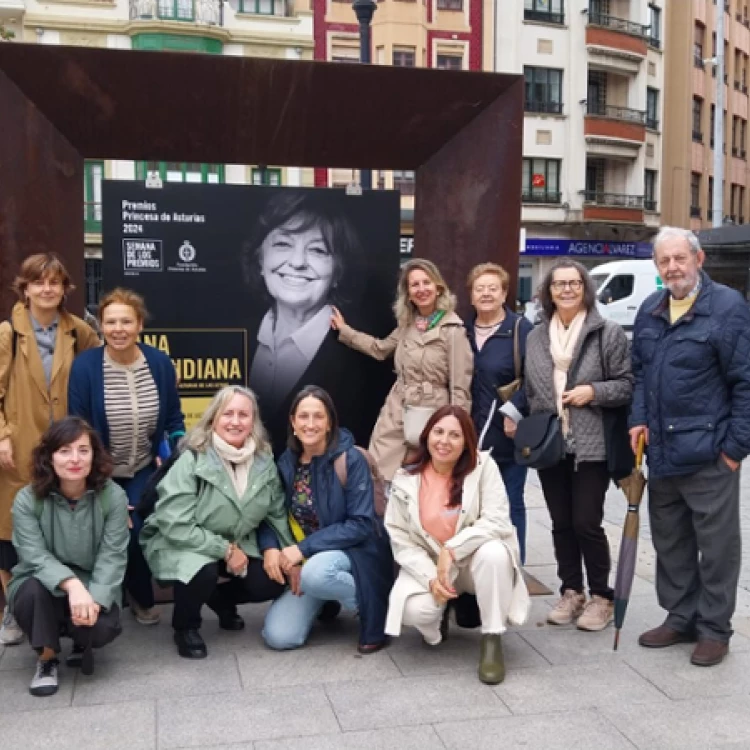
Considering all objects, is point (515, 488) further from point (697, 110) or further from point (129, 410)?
point (697, 110)

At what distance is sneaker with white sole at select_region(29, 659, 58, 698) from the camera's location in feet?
13.9

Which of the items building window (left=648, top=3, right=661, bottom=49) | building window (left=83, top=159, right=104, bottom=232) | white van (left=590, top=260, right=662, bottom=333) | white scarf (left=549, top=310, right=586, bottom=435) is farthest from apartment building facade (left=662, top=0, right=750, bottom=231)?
white scarf (left=549, top=310, right=586, bottom=435)

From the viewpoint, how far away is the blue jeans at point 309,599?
184 inches

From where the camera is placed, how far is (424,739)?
3.78 m

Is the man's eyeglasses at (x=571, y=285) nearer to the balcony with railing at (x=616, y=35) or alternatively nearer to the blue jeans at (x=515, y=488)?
the blue jeans at (x=515, y=488)

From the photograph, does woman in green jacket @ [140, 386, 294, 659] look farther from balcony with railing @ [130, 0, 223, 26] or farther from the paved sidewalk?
balcony with railing @ [130, 0, 223, 26]

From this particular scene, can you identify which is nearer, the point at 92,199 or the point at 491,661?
the point at 491,661

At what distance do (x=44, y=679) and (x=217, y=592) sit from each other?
0.94 m

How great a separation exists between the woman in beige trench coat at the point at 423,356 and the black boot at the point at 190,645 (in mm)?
1473

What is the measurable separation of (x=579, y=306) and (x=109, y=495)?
2443 millimetres

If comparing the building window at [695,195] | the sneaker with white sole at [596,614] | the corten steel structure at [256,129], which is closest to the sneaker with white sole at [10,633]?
the corten steel structure at [256,129]

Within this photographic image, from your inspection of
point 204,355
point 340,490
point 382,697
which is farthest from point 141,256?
point 382,697

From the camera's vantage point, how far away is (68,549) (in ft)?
14.6

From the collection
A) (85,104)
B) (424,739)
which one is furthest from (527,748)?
(85,104)
